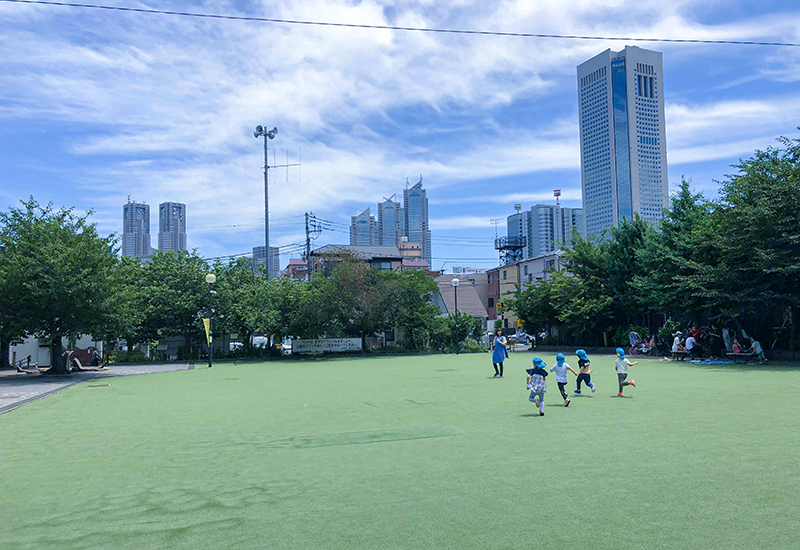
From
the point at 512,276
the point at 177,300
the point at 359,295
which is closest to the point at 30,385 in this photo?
the point at 177,300

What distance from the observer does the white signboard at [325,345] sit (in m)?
36.1

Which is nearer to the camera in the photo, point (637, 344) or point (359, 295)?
point (637, 344)

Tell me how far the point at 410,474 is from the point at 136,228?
183 meters

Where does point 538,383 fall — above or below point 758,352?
above

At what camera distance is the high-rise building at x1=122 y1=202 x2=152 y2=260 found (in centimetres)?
16288

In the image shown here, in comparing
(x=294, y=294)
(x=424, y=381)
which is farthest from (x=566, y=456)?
(x=294, y=294)

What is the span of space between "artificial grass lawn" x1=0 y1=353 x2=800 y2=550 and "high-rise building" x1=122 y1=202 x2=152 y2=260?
524ft

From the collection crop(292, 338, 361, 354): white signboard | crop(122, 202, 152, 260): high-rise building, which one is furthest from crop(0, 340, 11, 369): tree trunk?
crop(122, 202, 152, 260): high-rise building

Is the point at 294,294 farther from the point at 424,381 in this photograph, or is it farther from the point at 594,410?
the point at 594,410

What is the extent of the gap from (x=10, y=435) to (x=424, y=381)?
11.0 m

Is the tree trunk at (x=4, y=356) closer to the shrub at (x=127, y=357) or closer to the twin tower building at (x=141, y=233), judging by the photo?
the shrub at (x=127, y=357)

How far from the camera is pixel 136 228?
172625 mm

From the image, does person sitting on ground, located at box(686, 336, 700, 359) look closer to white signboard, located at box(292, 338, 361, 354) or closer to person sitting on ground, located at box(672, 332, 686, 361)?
person sitting on ground, located at box(672, 332, 686, 361)

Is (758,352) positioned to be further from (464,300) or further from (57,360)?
(464,300)
